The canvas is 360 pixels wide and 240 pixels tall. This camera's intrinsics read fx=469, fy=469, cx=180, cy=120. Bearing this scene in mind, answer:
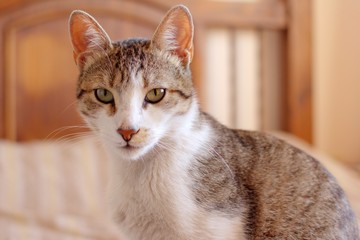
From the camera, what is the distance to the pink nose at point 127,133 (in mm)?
901

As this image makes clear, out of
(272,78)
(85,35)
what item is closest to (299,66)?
(272,78)

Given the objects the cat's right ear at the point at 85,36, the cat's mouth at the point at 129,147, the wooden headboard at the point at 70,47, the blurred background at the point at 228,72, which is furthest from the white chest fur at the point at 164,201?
the wooden headboard at the point at 70,47

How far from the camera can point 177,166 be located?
1.02m

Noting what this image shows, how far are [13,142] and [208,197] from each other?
4.55 feet

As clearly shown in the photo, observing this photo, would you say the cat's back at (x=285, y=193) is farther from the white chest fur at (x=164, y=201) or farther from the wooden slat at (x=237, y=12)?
the wooden slat at (x=237, y=12)

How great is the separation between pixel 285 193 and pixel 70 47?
4.84 ft

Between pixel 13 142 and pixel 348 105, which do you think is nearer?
pixel 13 142

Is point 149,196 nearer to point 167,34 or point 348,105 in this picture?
point 167,34

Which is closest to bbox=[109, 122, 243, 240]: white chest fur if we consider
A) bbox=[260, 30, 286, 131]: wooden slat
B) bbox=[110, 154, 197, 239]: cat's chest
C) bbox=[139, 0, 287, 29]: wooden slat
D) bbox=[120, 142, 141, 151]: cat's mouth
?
bbox=[110, 154, 197, 239]: cat's chest

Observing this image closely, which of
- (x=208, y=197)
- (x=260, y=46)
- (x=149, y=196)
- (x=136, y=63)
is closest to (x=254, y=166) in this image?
(x=208, y=197)

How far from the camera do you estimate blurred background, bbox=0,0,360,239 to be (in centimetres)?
212

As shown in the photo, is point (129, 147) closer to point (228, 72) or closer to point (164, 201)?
point (164, 201)

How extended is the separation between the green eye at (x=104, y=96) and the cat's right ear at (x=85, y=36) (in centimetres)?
11

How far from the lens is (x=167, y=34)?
3.34 feet
